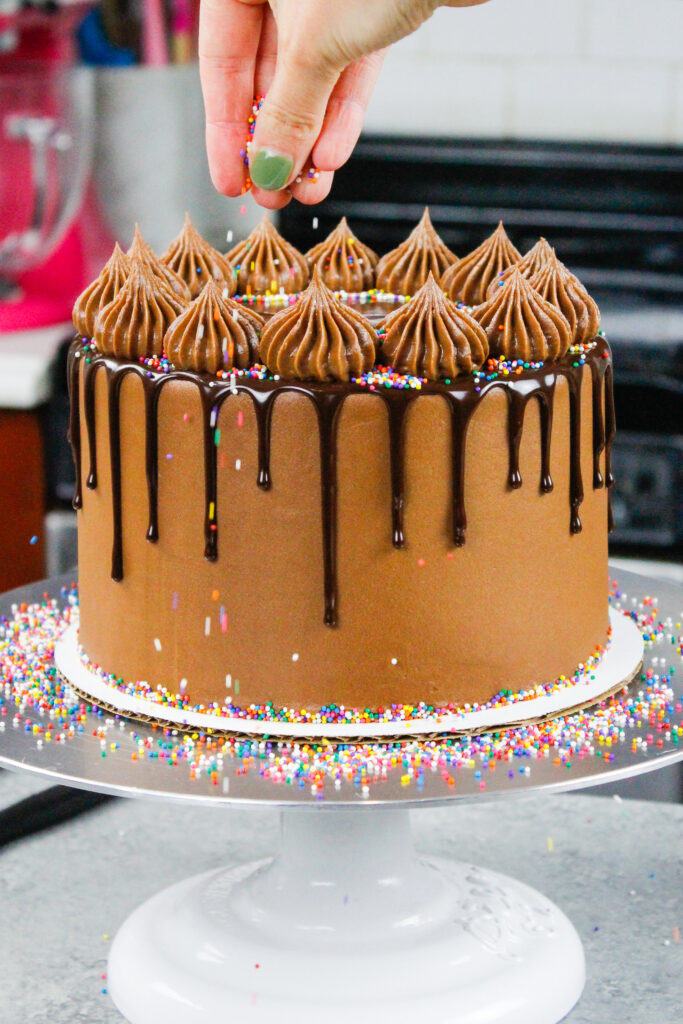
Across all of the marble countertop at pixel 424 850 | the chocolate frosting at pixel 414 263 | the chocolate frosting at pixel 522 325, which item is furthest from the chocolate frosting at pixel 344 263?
the marble countertop at pixel 424 850

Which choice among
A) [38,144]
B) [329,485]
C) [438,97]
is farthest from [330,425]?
[438,97]

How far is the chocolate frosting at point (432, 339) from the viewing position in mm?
1406

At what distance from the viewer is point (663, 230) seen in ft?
9.58

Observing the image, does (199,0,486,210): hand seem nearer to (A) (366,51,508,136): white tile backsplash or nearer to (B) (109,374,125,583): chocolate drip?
(B) (109,374,125,583): chocolate drip

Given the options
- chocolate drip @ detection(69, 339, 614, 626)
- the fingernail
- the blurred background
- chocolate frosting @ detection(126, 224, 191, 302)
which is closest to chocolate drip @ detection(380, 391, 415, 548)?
chocolate drip @ detection(69, 339, 614, 626)

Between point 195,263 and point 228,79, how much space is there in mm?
252

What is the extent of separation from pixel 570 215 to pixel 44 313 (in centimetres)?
102

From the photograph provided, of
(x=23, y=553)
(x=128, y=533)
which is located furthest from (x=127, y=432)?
(x=23, y=553)

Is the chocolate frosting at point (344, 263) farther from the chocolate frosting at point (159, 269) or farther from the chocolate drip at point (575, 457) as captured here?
the chocolate drip at point (575, 457)

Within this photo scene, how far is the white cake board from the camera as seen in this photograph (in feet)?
4.65

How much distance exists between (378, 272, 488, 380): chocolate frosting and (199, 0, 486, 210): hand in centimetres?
16

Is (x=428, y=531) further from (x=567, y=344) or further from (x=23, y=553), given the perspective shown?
(x=23, y=553)

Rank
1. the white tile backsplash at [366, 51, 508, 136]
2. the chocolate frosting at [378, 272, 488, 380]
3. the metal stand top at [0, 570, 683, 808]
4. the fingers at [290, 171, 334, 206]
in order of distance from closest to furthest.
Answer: the metal stand top at [0, 570, 683, 808]
the chocolate frosting at [378, 272, 488, 380]
the fingers at [290, 171, 334, 206]
the white tile backsplash at [366, 51, 508, 136]

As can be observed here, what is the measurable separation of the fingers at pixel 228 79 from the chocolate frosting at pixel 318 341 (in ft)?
0.60
